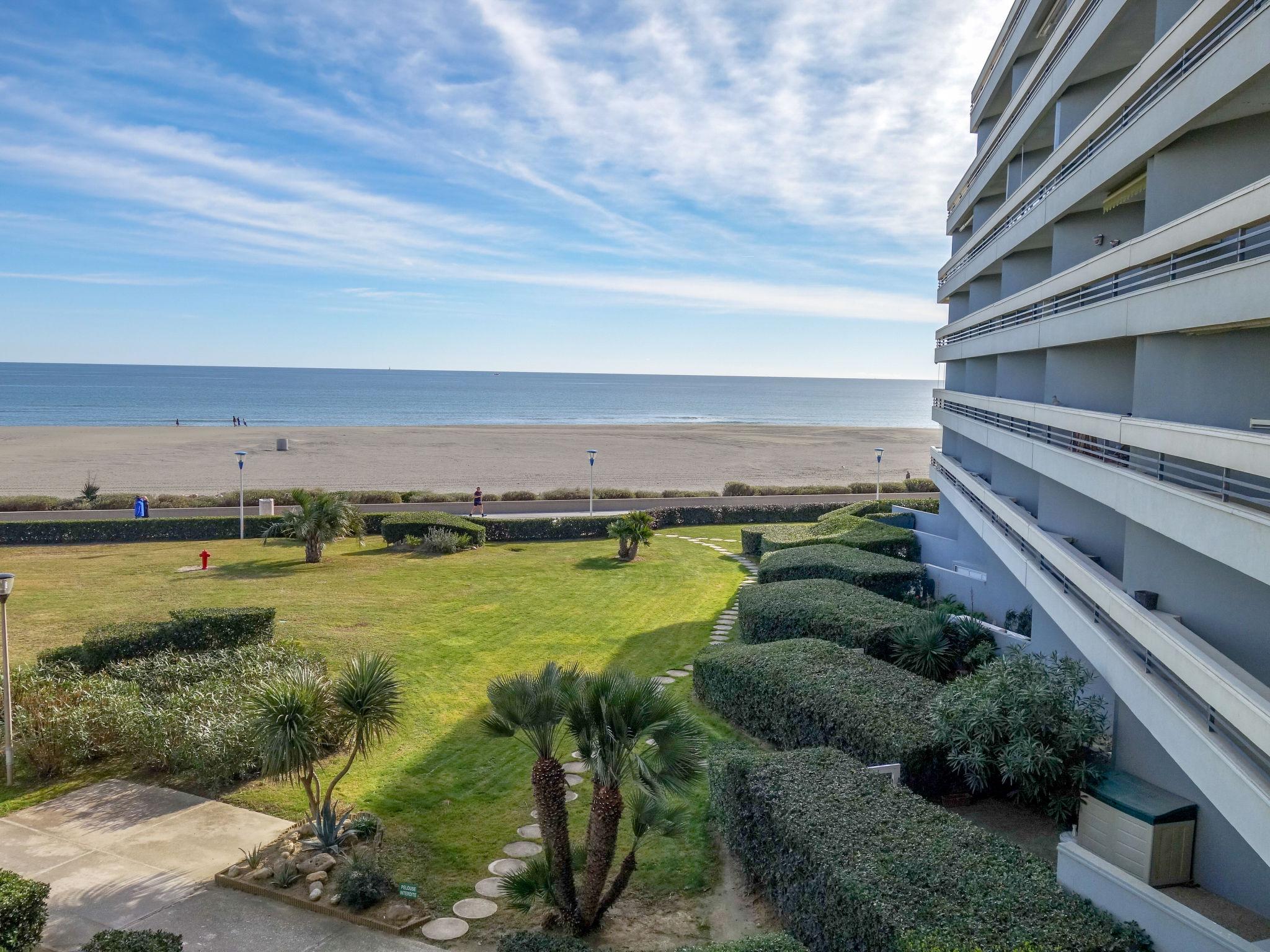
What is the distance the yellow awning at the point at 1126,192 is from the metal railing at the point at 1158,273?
1154mm

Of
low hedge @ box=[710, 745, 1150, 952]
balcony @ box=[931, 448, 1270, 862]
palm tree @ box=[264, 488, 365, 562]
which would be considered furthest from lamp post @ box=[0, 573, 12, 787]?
palm tree @ box=[264, 488, 365, 562]

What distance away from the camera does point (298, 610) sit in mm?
20547

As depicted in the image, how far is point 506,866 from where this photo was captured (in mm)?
9781

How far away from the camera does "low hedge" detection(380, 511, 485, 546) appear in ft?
97.9

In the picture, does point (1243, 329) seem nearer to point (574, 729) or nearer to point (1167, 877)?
point (1167, 877)

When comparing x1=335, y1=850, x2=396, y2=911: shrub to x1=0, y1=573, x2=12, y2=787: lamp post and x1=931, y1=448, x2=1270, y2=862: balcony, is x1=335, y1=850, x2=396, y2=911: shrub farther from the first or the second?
x1=931, y1=448, x2=1270, y2=862: balcony

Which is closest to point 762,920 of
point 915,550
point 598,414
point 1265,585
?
point 1265,585

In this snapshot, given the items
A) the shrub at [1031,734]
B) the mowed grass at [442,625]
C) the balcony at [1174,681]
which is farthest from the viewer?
the mowed grass at [442,625]

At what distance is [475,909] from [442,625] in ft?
36.7

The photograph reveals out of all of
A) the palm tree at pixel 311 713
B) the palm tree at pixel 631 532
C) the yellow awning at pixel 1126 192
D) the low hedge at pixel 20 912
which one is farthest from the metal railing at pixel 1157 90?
the palm tree at pixel 631 532

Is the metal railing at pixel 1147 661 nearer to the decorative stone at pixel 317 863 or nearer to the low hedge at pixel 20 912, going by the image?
the decorative stone at pixel 317 863

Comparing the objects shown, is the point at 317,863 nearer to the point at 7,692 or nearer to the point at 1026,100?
the point at 7,692

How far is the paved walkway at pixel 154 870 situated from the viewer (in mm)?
8312

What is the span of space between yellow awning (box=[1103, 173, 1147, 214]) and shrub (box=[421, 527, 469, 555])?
842 inches
